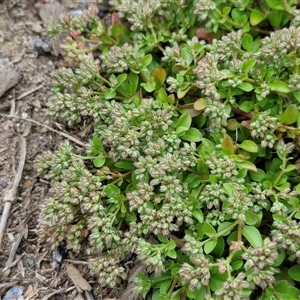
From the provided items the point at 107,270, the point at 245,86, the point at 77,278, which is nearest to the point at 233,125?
the point at 245,86

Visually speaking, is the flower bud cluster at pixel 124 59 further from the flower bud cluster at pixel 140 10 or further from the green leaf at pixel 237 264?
the green leaf at pixel 237 264

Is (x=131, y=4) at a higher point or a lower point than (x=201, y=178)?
higher

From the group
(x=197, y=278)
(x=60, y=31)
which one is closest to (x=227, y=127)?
(x=197, y=278)

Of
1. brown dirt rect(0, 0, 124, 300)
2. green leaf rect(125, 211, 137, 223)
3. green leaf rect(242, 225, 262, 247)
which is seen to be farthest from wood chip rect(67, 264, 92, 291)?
green leaf rect(242, 225, 262, 247)

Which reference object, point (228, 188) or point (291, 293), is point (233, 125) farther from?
point (291, 293)

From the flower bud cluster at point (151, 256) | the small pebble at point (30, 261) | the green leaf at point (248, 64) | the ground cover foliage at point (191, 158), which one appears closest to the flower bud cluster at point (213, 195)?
the ground cover foliage at point (191, 158)

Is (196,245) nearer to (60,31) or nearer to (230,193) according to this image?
(230,193)
